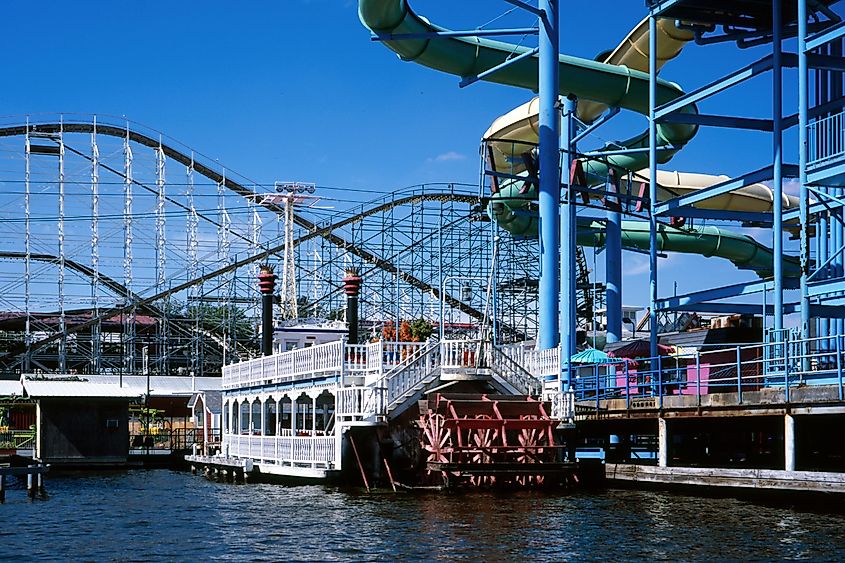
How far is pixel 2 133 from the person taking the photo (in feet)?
182

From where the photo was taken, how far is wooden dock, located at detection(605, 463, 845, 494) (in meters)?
20.2

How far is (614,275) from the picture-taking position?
42.7 meters

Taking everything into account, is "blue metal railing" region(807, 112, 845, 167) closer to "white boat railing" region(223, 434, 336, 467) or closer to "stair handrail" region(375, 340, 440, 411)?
"stair handrail" region(375, 340, 440, 411)

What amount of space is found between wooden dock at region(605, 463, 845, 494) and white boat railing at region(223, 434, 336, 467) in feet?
20.8

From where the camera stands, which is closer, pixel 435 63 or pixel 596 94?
pixel 435 63

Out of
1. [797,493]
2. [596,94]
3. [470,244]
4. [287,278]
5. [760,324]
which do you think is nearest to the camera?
[797,493]

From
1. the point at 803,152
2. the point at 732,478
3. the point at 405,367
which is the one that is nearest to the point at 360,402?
the point at 405,367

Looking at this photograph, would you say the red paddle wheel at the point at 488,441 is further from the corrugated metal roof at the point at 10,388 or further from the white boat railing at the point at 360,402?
the corrugated metal roof at the point at 10,388

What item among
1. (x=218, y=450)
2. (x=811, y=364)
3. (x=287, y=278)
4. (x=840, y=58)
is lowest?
(x=218, y=450)

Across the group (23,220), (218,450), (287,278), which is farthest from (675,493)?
(23,220)

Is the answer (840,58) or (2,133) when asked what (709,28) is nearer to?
(840,58)

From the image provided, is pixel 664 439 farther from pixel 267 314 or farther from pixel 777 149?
pixel 267 314

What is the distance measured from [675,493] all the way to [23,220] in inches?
1521

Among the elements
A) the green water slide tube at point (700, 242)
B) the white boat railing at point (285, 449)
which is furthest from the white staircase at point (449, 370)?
the green water slide tube at point (700, 242)
